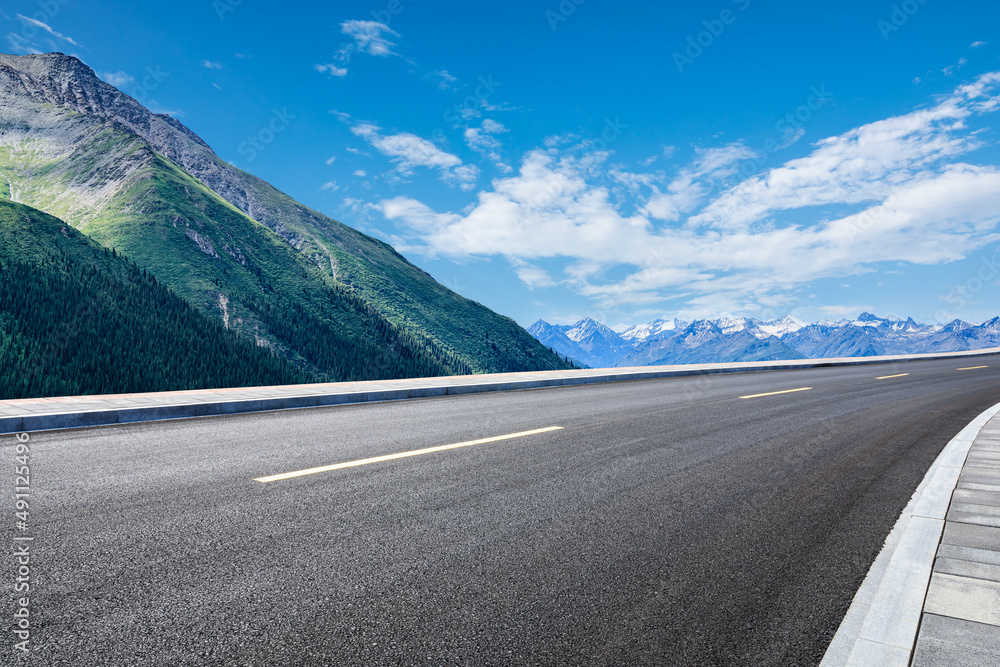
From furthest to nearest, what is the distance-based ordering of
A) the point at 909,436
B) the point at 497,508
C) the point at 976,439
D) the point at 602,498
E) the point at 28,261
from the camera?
the point at 28,261 < the point at 909,436 < the point at 976,439 < the point at 602,498 < the point at 497,508

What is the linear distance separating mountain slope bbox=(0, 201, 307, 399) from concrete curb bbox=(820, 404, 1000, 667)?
9223cm

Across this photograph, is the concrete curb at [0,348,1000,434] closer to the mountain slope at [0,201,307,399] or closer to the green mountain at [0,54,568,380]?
the mountain slope at [0,201,307,399]

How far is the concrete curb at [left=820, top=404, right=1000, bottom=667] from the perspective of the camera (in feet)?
7.25

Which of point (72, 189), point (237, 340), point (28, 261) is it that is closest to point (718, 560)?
point (237, 340)

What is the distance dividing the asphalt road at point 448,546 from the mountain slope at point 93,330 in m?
88.7

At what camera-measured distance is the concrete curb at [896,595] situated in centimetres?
221

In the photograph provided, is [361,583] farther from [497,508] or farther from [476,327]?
[476,327]

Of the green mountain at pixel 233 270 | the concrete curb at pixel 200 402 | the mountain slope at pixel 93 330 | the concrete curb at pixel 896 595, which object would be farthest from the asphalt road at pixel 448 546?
the green mountain at pixel 233 270

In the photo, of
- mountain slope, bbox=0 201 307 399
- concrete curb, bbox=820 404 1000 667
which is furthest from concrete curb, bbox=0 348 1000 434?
mountain slope, bbox=0 201 307 399

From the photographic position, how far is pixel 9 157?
193 m

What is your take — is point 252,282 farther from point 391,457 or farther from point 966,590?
point 966,590

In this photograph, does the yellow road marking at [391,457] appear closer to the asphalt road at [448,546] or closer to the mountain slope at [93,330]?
the asphalt road at [448,546]

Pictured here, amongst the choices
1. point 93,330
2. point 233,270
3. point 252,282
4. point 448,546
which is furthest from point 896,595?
point 233,270

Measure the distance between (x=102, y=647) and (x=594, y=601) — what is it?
2.02 m
